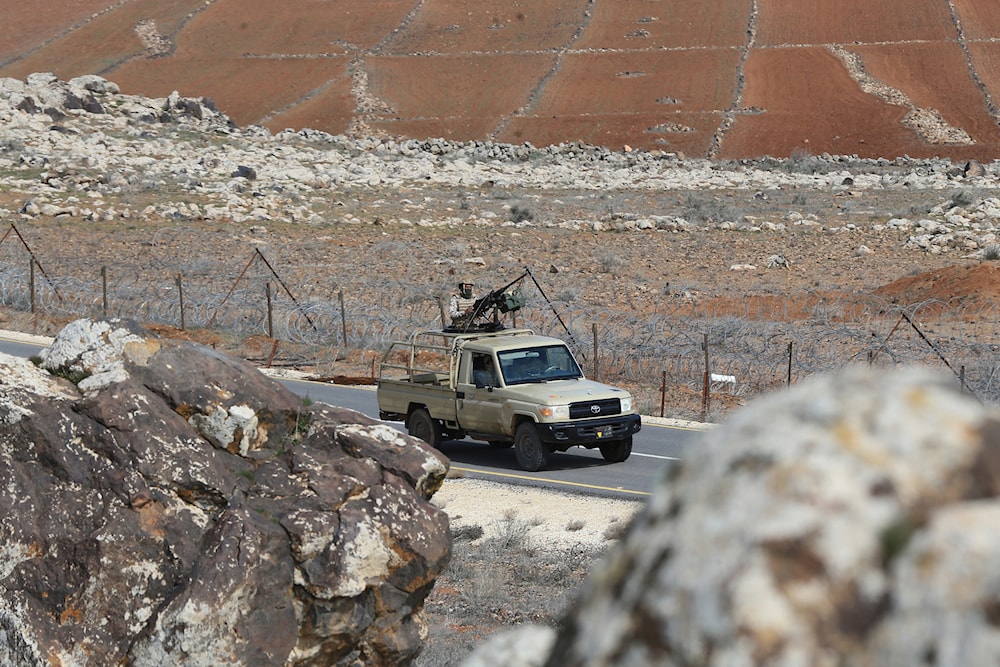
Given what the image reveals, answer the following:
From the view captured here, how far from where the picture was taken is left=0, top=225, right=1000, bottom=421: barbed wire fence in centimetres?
2270

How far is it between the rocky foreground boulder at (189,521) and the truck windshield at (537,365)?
8.22 m

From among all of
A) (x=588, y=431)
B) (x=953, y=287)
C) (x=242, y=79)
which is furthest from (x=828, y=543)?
(x=242, y=79)

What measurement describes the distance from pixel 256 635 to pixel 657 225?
43.8 metres

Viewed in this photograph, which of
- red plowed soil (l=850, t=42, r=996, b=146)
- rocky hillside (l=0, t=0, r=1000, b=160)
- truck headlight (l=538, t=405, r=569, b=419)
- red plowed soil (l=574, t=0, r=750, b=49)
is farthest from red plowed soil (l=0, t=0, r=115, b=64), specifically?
truck headlight (l=538, t=405, r=569, b=419)

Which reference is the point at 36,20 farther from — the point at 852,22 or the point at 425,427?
the point at 425,427

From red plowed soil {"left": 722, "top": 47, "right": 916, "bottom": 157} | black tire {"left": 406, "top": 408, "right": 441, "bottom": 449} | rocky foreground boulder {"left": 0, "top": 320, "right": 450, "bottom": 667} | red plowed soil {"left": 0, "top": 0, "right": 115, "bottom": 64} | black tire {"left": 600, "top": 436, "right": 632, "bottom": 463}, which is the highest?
red plowed soil {"left": 0, "top": 0, "right": 115, "bottom": 64}

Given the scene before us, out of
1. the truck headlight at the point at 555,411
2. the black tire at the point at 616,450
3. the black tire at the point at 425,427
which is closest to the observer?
the truck headlight at the point at 555,411

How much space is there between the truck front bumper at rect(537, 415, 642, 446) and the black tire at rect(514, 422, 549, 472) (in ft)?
0.57

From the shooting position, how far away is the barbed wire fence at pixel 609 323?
22703 mm

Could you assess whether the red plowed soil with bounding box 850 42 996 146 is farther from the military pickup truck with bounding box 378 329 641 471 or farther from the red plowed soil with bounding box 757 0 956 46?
the military pickup truck with bounding box 378 329 641 471

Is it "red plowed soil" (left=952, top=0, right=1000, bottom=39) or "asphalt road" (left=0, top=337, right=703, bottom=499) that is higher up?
"red plowed soil" (left=952, top=0, right=1000, bottom=39)

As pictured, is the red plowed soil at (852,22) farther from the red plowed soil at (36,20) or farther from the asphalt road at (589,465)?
the asphalt road at (589,465)

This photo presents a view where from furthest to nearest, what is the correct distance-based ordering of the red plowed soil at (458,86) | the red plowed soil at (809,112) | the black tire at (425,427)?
the red plowed soil at (458,86)
the red plowed soil at (809,112)
the black tire at (425,427)

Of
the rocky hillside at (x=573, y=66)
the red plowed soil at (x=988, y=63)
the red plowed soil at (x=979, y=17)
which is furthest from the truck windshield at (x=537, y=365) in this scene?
the red plowed soil at (x=979, y=17)
